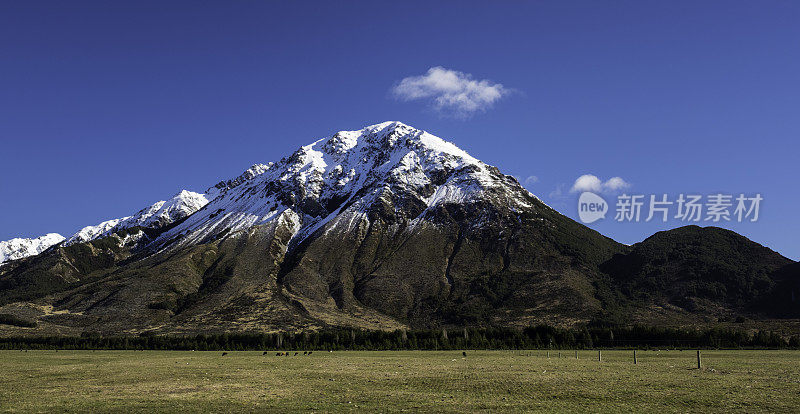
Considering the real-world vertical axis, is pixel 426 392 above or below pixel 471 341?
above

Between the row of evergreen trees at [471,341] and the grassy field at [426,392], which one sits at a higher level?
the grassy field at [426,392]

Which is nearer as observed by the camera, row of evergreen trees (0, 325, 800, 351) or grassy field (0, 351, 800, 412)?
grassy field (0, 351, 800, 412)

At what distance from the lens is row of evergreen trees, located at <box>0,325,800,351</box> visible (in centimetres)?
13588

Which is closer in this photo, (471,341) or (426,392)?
(426,392)

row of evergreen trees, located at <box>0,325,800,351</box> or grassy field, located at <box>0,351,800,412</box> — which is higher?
grassy field, located at <box>0,351,800,412</box>

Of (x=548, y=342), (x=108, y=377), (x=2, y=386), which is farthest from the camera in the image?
(x=548, y=342)

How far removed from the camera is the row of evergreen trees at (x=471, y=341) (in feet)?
446

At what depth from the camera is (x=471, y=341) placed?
151375mm

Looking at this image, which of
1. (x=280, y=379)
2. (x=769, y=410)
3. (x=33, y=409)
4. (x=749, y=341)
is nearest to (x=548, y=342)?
(x=749, y=341)

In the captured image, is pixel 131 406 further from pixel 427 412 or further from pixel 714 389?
pixel 714 389

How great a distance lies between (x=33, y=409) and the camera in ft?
117

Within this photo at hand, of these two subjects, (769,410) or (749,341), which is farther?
(749,341)

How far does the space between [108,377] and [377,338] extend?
358 ft

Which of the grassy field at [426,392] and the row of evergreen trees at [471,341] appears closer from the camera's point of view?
the grassy field at [426,392]
